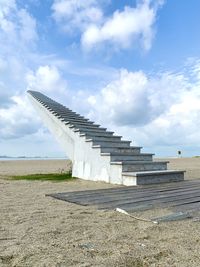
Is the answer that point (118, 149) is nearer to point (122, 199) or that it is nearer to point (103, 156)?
point (103, 156)

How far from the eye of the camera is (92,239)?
2770 mm

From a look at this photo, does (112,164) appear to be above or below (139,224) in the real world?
above

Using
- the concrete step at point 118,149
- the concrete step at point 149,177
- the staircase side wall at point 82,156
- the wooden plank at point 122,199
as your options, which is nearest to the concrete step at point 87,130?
the staircase side wall at point 82,156

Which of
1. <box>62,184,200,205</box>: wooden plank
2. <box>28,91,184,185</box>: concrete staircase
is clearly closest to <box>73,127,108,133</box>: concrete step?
<box>28,91,184,185</box>: concrete staircase

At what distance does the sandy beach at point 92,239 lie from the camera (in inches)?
89.7

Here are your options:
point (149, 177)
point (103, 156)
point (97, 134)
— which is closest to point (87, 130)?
point (97, 134)

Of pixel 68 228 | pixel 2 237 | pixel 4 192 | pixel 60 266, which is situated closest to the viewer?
pixel 60 266

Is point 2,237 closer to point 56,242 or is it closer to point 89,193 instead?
point 56,242

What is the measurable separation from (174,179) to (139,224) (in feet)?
13.4

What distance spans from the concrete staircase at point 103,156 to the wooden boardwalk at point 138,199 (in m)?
1.16

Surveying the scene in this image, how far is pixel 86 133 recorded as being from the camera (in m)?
8.63

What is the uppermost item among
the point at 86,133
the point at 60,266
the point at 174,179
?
the point at 86,133

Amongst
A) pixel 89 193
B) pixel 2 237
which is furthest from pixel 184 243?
pixel 89 193

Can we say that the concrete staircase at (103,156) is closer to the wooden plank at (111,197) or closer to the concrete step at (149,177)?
the concrete step at (149,177)
